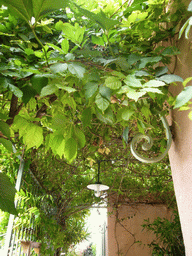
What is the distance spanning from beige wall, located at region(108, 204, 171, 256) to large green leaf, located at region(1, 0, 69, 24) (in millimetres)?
5406

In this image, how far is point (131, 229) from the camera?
17.8 feet

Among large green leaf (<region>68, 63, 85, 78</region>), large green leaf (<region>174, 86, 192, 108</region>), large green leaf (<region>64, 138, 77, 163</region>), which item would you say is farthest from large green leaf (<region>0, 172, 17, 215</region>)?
large green leaf (<region>174, 86, 192, 108</region>)

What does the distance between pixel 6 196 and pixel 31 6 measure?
0.47 meters

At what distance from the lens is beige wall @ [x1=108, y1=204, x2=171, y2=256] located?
5277 mm

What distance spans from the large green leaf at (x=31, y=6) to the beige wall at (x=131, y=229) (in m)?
5.41

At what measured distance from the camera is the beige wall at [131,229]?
208 inches

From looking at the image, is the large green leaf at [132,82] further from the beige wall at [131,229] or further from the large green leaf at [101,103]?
the beige wall at [131,229]

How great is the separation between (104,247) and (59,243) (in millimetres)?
2420

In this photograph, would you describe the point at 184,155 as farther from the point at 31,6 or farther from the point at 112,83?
the point at 31,6

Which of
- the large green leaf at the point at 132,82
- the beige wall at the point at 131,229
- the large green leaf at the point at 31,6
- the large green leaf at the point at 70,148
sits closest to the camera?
the large green leaf at the point at 31,6

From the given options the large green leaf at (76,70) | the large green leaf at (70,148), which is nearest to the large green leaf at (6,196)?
the large green leaf at (70,148)

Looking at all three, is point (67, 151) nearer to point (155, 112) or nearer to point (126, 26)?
point (155, 112)

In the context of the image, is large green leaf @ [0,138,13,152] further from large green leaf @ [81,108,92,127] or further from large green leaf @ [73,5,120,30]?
large green leaf @ [73,5,120,30]

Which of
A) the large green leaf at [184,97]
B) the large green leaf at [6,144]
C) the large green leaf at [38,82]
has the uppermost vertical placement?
the large green leaf at [38,82]
